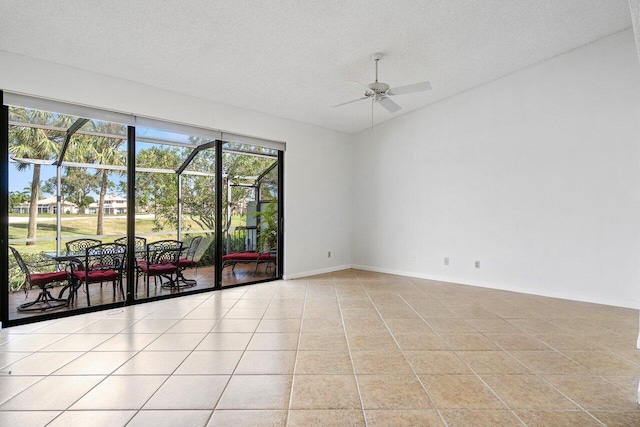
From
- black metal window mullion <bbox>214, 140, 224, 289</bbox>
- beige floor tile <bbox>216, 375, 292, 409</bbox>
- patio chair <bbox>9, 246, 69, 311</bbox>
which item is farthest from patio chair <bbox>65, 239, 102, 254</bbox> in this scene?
beige floor tile <bbox>216, 375, 292, 409</bbox>

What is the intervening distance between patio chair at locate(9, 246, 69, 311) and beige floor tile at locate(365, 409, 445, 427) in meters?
3.96

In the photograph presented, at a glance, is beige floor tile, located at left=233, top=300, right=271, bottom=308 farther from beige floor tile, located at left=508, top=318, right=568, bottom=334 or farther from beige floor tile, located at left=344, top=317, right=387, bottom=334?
beige floor tile, located at left=508, top=318, right=568, bottom=334

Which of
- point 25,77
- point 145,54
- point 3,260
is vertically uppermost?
point 145,54

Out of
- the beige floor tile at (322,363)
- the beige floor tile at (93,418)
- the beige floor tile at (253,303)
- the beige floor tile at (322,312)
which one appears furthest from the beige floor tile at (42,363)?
the beige floor tile at (322,312)

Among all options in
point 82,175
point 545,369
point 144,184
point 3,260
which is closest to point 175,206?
point 144,184

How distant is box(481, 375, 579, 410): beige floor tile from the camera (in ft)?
5.95

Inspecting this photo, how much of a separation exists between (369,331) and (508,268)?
2.86 m

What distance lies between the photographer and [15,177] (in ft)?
12.6

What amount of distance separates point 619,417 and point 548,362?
65 cm

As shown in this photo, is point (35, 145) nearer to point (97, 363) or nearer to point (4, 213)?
point (4, 213)

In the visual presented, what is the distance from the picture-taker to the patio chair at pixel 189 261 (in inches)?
195

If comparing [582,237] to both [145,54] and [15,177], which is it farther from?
[15,177]

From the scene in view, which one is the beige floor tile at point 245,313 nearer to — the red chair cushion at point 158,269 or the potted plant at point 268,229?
the red chair cushion at point 158,269

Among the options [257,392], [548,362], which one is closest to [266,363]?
[257,392]
